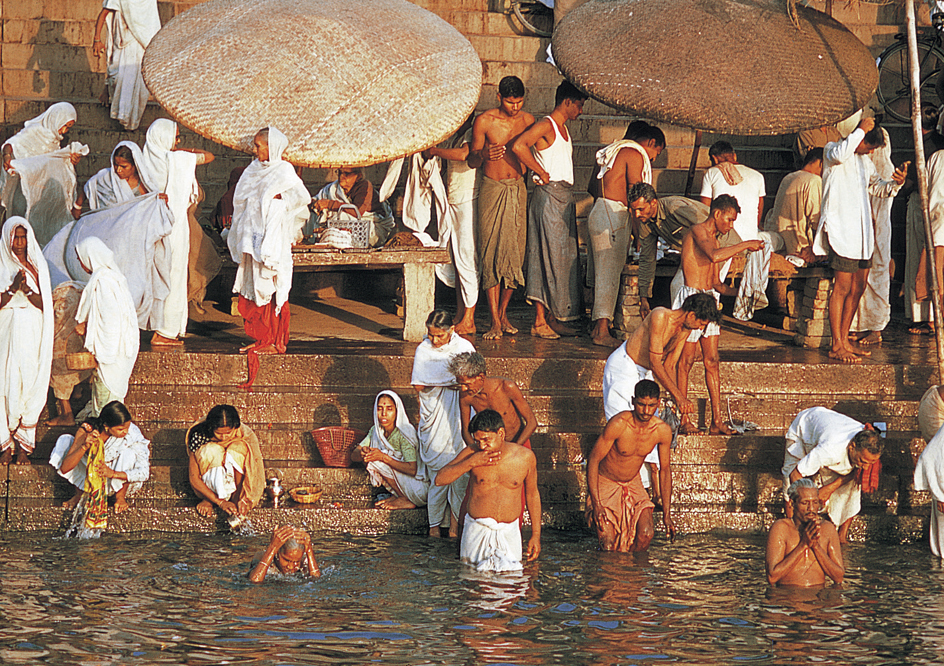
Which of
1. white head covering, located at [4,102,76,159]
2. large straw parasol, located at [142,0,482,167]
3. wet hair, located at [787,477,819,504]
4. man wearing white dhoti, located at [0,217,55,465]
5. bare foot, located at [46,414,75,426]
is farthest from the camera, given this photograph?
white head covering, located at [4,102,76,159]

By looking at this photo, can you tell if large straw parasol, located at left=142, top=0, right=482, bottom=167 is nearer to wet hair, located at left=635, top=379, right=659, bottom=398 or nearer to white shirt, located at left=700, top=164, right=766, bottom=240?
white shirt, located at left=700, top=164, right=766, bottom=240

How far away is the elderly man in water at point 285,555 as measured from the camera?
291 inches

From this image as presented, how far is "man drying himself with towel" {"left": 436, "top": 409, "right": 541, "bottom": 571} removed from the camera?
778 centimetres

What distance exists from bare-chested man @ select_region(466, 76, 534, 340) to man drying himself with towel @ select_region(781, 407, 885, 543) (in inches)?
106

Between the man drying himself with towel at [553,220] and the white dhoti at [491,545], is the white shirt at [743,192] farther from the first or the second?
the white dhoti at [491,545]

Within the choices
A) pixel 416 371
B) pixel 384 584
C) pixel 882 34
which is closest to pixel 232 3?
pixel 416 371

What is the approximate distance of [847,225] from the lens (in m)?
10.0

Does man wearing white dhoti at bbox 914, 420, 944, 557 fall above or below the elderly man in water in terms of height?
above

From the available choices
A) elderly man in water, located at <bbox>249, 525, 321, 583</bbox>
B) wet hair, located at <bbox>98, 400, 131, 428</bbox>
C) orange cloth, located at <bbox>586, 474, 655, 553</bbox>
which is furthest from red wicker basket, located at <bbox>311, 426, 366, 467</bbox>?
orange cloth, located at <bbox>586, 474, 655, 553</bbox>

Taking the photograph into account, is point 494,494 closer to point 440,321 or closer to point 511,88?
point 440,321

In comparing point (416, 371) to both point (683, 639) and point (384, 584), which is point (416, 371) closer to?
point (384, 584)

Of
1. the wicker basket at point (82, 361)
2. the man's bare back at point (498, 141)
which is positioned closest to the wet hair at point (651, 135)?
the man's bare back at point (498, 141)

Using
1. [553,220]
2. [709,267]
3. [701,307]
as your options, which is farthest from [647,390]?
[553,220]

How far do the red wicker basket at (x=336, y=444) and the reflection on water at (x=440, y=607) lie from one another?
0.63 m
